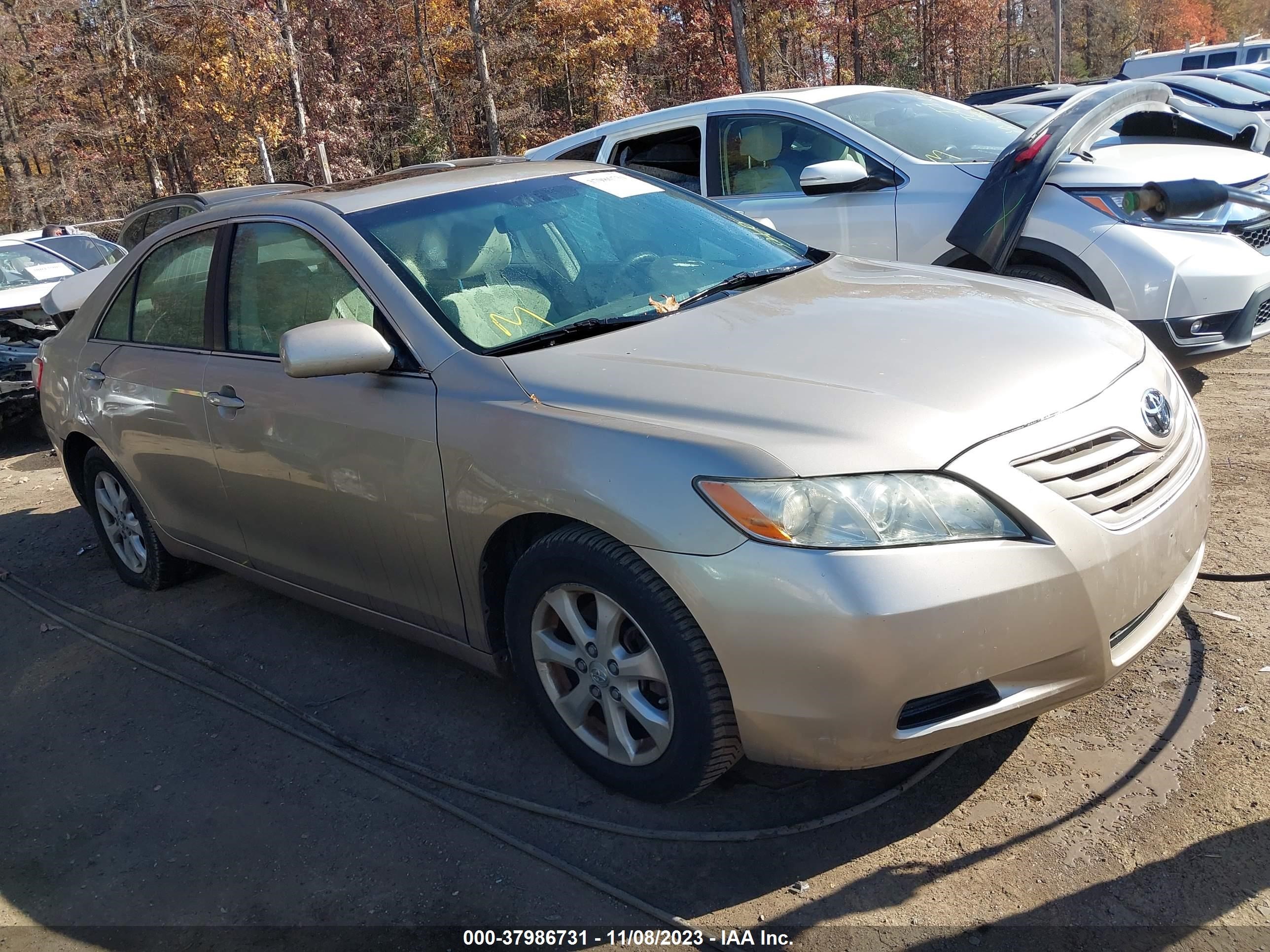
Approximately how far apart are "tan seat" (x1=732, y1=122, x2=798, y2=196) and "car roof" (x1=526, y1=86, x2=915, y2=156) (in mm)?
154

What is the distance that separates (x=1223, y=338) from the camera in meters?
5.05

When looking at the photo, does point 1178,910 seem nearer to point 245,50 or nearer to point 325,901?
point 325,901

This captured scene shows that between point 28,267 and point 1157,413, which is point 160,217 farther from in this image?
point 1157,413

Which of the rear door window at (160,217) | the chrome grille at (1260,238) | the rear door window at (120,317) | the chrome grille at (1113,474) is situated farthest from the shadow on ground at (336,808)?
the rear door window at (160,217)

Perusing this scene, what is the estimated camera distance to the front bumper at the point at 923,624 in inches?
91.1

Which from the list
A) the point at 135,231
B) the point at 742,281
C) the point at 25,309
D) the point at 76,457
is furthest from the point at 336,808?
the point at 135,231

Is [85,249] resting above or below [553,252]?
below

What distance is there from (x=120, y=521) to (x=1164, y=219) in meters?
5.25

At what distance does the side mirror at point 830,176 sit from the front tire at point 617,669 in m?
3.50

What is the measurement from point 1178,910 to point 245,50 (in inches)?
1101

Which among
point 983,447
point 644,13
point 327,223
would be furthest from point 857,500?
point 644,13

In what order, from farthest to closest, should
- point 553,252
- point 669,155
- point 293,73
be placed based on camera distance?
point 293,73 → point 669,155 → point 553,252

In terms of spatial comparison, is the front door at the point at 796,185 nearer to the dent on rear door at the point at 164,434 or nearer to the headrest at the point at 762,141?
the headrest at the point at 762,141

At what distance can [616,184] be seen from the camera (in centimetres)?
410
